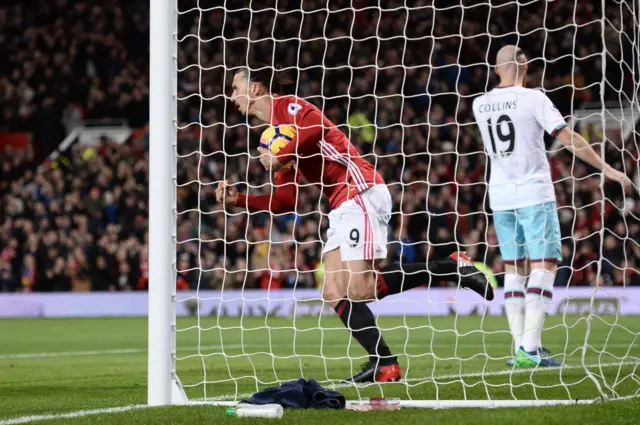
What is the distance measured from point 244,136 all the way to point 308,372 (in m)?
10.9

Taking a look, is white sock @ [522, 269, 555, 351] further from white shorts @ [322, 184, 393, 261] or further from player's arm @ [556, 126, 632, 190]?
white shorts @ [322, 184, 393, 261]

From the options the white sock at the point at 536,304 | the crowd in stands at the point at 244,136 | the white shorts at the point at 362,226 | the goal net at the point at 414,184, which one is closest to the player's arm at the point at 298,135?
the white shorts at the point at 362,226

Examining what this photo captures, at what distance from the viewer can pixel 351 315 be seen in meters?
5.84

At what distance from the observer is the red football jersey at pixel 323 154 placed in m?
5.89

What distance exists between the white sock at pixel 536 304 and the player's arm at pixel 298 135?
1977 mm

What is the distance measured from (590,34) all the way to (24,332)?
942 centimetres

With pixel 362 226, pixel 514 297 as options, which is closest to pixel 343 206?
pixel 362 226

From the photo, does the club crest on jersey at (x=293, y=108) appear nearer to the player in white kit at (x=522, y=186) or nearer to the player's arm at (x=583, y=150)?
the player's arm at (x=583, y=150)

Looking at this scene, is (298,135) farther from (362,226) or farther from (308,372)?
(308,372)

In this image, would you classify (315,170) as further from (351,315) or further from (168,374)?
(168,374)

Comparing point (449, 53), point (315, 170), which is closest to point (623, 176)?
point (315, 170)

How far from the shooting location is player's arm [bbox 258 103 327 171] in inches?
225

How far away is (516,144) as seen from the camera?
7227mm

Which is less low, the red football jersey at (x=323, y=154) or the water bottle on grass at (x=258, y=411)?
the red football jersey at (x=323, y=154)
